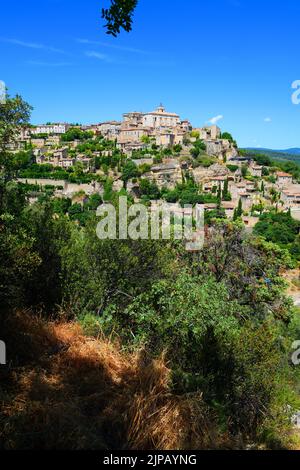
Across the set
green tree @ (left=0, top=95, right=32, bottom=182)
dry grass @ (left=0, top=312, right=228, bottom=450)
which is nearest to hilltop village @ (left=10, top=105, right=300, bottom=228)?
green tree @ (left=0, top=95, right=32, bottom=182)

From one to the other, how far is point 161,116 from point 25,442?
8752cm

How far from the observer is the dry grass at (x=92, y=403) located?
227cm

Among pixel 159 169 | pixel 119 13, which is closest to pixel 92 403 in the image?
pixel 119 13

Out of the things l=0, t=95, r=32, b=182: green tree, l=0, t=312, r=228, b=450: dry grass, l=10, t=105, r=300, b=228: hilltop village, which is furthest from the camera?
l=10, t=105, r=300, b=228: hilltop village

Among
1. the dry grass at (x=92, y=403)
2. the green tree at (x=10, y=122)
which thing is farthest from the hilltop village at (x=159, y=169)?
the dry grass at (x=92, y=403)

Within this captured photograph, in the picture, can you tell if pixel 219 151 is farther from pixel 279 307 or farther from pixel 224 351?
pixel 224 351

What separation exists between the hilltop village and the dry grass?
140 ft

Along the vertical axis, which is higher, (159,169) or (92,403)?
(159,169)

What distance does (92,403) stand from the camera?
2645 millimetres

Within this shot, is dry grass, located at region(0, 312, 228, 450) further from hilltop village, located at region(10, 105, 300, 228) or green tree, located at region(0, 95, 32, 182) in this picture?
hilltop village, located at region(10, 105, 300, 228)

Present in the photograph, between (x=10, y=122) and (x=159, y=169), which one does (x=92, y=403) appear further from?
(x=159, y=169)

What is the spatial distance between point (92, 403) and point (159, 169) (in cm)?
6146

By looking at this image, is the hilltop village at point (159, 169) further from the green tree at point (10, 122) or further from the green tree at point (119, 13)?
the green tree at point (119, 13)

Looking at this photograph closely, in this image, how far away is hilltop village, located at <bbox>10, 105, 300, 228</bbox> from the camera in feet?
181
